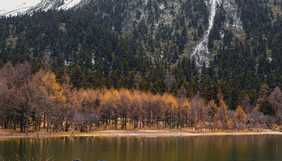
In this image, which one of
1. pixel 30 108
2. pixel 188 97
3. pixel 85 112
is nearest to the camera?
pixel 30 108

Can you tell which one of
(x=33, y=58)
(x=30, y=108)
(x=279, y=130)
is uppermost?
(x=33, y=58)

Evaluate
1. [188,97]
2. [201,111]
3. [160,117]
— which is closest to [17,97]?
[160,117]

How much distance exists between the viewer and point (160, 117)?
12031 centimetres

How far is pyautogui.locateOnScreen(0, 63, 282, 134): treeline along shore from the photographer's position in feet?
269

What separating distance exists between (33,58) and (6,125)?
370 ft

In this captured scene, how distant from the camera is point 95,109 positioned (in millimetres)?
110812

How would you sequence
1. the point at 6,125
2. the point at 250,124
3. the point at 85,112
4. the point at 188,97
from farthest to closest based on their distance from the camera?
the point at 188,97, the point at 250,124, the point at 85,112, the point at 6,125

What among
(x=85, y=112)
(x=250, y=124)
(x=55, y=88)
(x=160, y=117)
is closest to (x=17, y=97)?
(x=55, y=88)

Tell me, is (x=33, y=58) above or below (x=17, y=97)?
above

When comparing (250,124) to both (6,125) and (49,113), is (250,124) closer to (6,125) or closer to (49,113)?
(49,113)

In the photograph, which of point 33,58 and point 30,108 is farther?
point 33,58

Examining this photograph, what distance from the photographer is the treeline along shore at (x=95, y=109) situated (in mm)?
82062

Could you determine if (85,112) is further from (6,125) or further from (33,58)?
(33,58)

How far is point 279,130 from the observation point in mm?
137125
